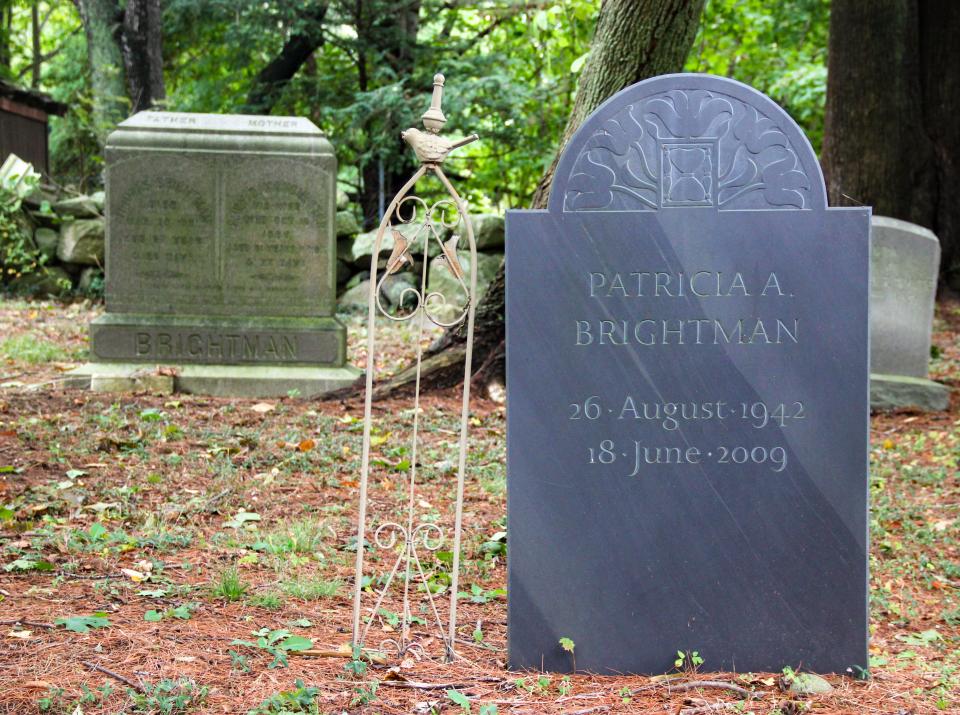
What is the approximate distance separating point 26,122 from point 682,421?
18020mm

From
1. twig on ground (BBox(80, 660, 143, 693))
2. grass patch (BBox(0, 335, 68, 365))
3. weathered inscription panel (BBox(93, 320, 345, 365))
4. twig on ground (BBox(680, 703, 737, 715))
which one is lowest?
grass patch (BBox(0, 335, 68, 365))

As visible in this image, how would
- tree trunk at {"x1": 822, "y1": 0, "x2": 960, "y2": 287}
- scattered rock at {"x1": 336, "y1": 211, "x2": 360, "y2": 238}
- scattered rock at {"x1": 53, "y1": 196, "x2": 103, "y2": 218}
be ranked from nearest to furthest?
tree trunk at {"x1": 822, "y1": 0, "x2": 960, "y2": 287} → scattered rock at {"x1": 53, "y1": 196, "x2": 103, "y2": 218} → scattered rock at {"x1": 336, "y1": 211, "x2": 360, "y2": 238}

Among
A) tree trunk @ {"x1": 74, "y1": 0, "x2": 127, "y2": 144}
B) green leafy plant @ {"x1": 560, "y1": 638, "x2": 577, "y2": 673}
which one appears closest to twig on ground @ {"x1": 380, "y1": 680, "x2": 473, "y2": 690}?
green leafy plant @ {"x1": 560, "y1": 638, "x2": 577, "y2": 673}

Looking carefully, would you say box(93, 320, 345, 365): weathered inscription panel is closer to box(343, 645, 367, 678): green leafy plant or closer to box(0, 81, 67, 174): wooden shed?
box(343, 645, 367, 678): green leafy plant

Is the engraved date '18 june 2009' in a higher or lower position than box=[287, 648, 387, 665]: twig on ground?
higher

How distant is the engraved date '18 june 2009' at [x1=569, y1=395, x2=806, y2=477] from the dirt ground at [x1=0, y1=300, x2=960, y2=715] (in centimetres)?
72

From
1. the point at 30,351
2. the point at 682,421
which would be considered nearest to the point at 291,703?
the point at 682,421

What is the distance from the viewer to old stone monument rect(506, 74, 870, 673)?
3324 millimetres

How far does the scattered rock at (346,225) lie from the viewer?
1372 centimetres

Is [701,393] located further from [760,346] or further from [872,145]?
[872,145]

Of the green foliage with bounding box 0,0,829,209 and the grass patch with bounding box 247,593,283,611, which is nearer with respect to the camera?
the grass patch with bounding box 247,593,283,611

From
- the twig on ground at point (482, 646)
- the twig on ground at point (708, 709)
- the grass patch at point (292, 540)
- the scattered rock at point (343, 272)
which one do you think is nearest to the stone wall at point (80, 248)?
the scattered rock at point (343, 272)

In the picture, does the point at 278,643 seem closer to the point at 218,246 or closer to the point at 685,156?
the point at 685,156

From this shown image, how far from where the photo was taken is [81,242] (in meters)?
13.2
